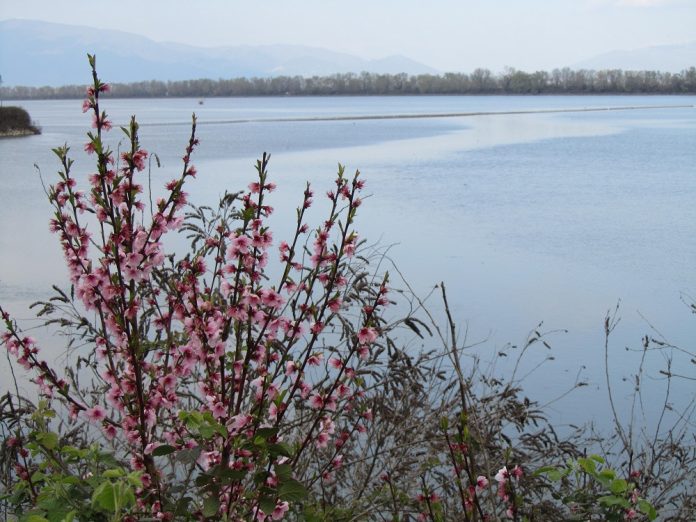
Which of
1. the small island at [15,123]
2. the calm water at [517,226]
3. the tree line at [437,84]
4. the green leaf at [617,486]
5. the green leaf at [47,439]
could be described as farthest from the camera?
the tree line at [437,84]

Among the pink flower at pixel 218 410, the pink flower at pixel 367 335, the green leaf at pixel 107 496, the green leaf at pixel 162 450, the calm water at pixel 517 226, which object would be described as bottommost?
the calm water at pixel 517 226

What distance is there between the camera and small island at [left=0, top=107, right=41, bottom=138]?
20.6m

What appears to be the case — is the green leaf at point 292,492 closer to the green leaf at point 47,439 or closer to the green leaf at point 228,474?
the green leaf at point 228,474

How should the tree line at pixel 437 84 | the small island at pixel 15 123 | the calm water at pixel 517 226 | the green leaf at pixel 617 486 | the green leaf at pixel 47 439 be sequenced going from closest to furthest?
the green leaf at pixel 47 439, the green leaf at pixel 617 486, the calm water at pixel 517 226, the small island at pixel 15 123, the tree line at pixel 437 84

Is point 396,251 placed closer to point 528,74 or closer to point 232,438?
point 232,438

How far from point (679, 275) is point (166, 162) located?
24.9 feet

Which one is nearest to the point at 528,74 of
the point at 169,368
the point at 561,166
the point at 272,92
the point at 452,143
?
the point at 272,92

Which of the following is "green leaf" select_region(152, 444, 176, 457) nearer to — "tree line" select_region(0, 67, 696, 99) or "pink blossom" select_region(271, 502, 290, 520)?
"pink blossom" select_region(271, 502, 290, 520)

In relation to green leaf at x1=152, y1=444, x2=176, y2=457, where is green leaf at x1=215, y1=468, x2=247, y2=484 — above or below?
below

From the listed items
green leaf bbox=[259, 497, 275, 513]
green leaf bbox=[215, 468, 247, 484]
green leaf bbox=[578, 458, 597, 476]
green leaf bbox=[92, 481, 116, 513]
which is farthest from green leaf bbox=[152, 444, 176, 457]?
green leaf bbox=[578, 458, 597, 476]

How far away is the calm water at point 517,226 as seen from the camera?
15.4ft

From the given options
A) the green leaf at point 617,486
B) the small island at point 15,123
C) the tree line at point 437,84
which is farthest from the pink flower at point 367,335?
the tree line at point 437,84

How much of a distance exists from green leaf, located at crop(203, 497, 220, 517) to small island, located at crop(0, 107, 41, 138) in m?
20.3

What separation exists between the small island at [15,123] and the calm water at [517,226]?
4871mm
